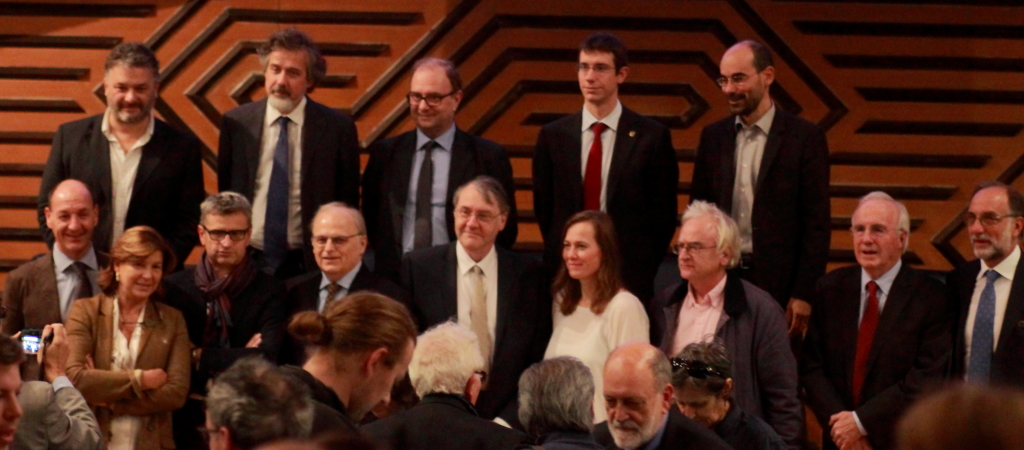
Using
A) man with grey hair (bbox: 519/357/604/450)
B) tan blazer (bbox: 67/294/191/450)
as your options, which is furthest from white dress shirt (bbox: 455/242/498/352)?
man with grey hair (bbox: 519/357/604/450)

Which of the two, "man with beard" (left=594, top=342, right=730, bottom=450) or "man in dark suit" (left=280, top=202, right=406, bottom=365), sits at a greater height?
"man in dark suit" (left=280, top=202, right=406, bottom=365)

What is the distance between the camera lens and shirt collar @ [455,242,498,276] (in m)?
4.24

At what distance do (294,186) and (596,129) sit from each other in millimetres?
1123

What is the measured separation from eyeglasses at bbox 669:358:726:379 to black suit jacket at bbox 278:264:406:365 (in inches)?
45.2

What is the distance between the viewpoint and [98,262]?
427 centimetres

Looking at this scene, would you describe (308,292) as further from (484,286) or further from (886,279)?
(886,279)

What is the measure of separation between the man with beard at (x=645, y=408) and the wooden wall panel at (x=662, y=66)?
241 cm

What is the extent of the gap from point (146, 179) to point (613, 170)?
166 cm

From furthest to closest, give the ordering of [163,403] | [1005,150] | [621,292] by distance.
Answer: [1005,150]
[621,292]
[163,403]

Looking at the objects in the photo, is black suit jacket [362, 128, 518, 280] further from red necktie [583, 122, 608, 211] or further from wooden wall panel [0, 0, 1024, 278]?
wooden wall panel [0, 0, 1024, 278]

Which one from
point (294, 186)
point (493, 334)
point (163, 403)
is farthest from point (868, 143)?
point (163, 403)

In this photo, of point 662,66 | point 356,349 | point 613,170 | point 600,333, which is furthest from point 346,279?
point 662,66

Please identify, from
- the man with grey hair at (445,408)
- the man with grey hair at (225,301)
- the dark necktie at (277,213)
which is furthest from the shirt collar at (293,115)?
the man with grey hair at (445,408)

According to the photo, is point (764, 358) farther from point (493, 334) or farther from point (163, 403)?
point (163, 403)
